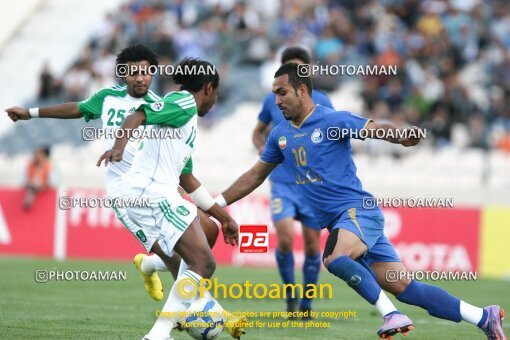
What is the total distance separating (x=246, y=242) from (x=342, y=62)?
15891mm

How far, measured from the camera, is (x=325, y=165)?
909cm

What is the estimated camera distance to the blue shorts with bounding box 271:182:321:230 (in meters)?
12.5

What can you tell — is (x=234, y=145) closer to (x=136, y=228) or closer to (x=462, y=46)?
(x=462, y=46)

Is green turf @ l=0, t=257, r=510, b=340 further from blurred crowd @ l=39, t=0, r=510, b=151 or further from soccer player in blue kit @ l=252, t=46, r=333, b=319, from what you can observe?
blurred crowd @ l=39, t=0, r=510, b=151

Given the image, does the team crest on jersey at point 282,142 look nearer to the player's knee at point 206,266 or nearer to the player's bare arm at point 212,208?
the player's bare arm at point 212,208

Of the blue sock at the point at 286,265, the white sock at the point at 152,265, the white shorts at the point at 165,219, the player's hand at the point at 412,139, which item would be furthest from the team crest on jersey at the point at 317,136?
the blue sock at the point at 286,265

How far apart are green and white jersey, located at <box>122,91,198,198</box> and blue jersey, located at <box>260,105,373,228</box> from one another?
1.03 m

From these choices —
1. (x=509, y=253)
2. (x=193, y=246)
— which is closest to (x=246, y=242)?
(x=193, y=246)

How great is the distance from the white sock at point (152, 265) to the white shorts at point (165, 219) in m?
1.20

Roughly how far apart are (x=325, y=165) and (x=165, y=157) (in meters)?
1.45

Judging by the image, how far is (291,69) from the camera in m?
9.29

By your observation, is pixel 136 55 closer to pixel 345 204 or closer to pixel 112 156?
pixel 112 156

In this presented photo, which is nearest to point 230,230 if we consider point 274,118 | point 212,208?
point 212,208

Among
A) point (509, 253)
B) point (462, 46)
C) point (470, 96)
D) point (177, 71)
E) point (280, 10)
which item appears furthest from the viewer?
point (280, 10)
